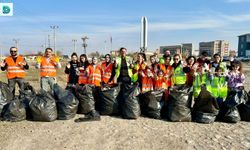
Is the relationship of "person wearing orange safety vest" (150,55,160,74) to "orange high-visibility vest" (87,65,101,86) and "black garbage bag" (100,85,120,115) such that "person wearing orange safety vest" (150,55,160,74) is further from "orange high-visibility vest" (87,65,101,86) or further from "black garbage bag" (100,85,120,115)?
"orange high-visibility vest" (87,65,101,86)

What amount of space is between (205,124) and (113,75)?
7.63ft

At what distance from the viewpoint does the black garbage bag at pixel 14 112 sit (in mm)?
5422

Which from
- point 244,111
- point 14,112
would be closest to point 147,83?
point 244,111

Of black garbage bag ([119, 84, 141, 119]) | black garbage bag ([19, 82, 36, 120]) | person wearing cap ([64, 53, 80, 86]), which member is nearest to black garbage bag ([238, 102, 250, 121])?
black garbage bag ([119, 84, 141, 119])

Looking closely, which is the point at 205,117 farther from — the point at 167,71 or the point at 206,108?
the point at 167,71

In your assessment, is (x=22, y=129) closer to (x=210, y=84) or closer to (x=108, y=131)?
(x=108, y=131)

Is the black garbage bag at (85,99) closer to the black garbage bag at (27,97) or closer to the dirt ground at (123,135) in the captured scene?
the dirt ground at (123,135)

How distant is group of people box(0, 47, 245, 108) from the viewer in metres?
5.99

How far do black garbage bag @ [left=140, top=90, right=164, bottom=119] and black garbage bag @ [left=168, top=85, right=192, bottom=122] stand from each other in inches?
8.3

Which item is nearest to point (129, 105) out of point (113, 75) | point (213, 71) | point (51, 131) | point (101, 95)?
point (101, 95)

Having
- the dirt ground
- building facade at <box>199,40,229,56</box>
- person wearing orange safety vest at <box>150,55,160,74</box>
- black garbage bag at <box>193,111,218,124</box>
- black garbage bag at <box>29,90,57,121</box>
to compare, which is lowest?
the dirt ground

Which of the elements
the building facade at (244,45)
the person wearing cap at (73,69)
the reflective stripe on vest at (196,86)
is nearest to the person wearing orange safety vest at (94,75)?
the person wearing cap at (73,69)

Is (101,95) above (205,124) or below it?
above

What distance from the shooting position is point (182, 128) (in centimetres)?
525
